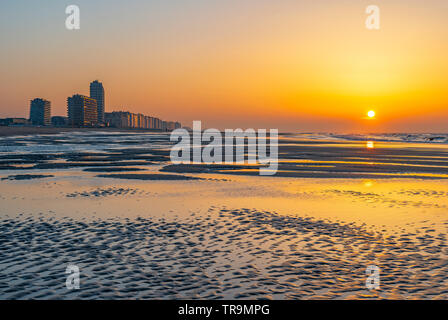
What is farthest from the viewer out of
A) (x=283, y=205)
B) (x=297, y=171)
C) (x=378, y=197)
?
(x=297, y=171)

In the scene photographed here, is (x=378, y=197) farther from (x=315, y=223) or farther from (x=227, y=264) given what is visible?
(x=227, y=264)

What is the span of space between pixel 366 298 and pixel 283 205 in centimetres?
793

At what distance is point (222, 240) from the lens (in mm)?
9852

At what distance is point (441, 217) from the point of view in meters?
12.5

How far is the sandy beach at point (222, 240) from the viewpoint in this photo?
22.8 ft

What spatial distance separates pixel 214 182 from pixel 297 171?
283 inches

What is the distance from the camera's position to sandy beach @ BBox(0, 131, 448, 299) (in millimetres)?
6961

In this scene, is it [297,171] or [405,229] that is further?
[297,171]

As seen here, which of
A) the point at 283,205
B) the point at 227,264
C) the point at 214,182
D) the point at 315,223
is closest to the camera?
the point at 227,264

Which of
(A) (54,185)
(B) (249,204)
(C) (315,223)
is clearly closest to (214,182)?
(B) (249,204)

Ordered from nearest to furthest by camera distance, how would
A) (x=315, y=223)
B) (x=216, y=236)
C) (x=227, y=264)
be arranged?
(x=227, y=264) < (x=216, y=236) < (x=315, y=223)

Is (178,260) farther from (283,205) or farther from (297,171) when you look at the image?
(297,171)

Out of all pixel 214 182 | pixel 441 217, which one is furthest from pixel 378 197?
pixel 214 182

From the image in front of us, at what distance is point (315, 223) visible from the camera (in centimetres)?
1170
